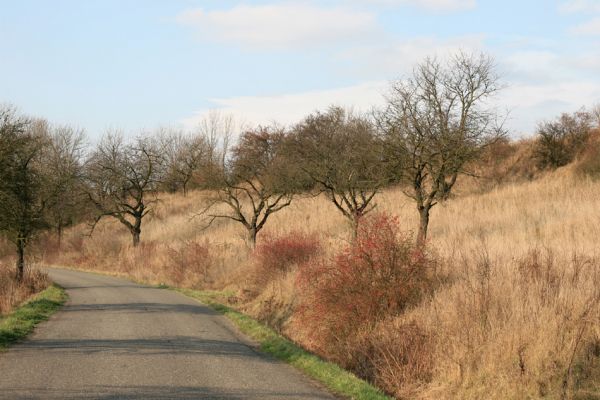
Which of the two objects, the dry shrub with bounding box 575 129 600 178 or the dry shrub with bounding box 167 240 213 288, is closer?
the dry shrub with bounding box 167 240 213 288

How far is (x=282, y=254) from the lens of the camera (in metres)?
22.5

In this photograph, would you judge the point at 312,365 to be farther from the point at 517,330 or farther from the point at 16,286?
the point at 16,286

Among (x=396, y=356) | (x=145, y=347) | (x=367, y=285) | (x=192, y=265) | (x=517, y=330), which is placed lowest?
(x=396, y=356)

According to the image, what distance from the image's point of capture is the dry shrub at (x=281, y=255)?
21938 millimetres

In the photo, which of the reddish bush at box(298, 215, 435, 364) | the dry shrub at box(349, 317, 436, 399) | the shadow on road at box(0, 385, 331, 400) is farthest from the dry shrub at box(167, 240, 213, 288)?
the shadow on road at box(0, 385, 331, 400)

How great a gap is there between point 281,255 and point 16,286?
1064 cm

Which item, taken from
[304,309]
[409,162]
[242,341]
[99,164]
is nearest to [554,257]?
[304,309]

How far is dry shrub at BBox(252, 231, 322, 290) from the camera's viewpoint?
72.0 feet

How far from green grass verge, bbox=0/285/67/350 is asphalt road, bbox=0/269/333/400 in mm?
302

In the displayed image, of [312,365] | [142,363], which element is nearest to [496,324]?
[312,365]

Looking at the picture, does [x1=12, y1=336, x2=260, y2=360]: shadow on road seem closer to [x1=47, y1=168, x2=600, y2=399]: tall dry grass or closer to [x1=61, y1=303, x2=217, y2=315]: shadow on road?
[x1=47, y1=168, x2=600, y2=399]: tall dry grass

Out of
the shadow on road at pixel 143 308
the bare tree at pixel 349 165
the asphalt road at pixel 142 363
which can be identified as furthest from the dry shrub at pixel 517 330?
the bare tree at pixel 349 165

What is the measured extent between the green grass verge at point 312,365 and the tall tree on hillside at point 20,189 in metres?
8.85

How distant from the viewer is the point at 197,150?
73.2m
